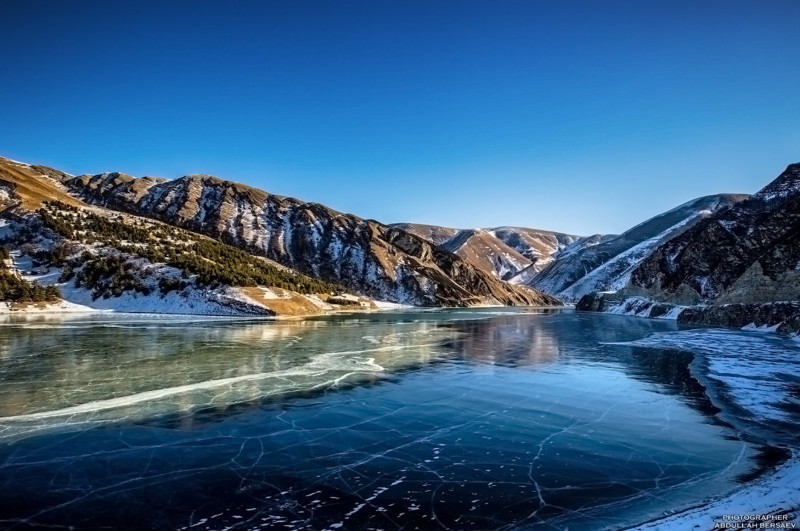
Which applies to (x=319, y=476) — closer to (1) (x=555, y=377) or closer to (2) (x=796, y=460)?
(2) (x=796, y=460)

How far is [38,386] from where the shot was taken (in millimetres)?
19938

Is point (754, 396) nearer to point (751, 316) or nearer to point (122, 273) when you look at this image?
point (751, 316)

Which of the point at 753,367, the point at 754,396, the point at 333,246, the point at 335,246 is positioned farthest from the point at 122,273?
the point at 335,246

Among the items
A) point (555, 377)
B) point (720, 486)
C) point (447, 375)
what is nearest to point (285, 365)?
point (447, 375)

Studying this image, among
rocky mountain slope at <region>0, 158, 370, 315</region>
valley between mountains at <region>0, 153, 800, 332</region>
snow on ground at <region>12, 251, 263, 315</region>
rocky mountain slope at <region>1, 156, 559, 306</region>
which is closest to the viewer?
valley between mountains at <region>0, 153, 800, 332</region>

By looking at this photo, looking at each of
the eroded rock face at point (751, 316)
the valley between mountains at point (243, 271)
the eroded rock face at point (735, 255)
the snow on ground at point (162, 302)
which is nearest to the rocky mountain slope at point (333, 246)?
the valley between mountains at point (243, 271)

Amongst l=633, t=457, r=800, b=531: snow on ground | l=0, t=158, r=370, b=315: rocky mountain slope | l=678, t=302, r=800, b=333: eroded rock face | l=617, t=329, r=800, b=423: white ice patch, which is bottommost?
l=617, t=329, r=800, b=423: white ice patch

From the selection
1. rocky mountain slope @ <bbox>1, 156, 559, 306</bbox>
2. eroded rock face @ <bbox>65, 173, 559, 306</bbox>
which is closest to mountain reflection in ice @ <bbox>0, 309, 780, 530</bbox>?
rocky mountain slope @ <bbox>1, 156, 559, 306</bbox>

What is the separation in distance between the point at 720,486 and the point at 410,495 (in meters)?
6.91

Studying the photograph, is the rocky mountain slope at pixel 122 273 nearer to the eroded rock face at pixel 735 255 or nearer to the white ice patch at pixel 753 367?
the white ice patch at pixel 753 367

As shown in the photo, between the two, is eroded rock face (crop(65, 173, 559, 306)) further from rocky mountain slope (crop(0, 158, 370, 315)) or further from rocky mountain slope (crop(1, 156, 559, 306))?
rocky mountain slope (crop(0, 158, 370, 315))

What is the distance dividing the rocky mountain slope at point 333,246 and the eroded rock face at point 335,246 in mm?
341

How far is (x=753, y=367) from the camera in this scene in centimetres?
2644

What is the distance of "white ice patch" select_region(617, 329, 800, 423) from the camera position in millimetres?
17859
